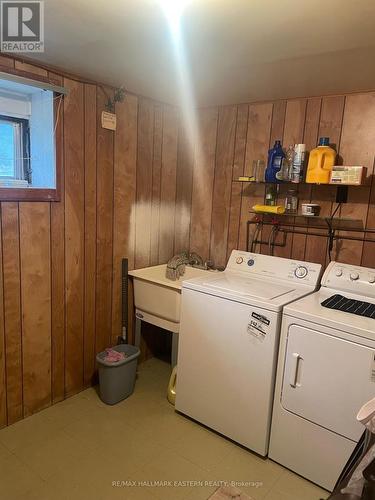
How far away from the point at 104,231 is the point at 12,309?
759 mm

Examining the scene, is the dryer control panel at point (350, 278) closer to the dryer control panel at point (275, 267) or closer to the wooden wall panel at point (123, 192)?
the dryer control panel at point (275, 267)

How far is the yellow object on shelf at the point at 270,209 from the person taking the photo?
2.34 metres

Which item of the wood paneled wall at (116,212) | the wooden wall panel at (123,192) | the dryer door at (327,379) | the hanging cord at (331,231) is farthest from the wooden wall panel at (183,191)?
the dryer door at (327,379)

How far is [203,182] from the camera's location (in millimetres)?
2871

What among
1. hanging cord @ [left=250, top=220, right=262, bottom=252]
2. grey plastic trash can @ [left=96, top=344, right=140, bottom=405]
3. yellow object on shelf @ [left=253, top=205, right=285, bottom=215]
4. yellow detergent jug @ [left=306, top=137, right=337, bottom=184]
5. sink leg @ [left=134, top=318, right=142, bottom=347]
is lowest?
grey plastic trash can @ [left=96, top=344, right=140, bottom=405]

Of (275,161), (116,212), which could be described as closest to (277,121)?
(275,161)

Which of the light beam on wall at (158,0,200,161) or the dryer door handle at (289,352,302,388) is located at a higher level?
the light beam on wall at (158,0,200,161)

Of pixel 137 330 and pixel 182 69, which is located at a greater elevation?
pixel 182 69

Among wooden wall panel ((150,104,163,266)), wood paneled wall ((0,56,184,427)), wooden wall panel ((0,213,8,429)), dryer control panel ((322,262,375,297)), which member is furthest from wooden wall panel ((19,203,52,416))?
dryer control panel ((322,262,375,297))

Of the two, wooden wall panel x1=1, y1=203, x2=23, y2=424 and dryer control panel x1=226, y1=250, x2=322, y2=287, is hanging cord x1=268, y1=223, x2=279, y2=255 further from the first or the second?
wooden wall panel x1=1, y1=203, x2=23, y2=424

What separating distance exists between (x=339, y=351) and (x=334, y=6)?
54.8 inches

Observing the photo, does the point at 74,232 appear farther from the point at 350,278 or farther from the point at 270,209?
the point at 350,278

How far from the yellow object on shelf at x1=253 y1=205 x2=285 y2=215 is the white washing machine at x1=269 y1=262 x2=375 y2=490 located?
62 centimetres

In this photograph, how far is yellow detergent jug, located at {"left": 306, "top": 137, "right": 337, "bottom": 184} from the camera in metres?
2.15
